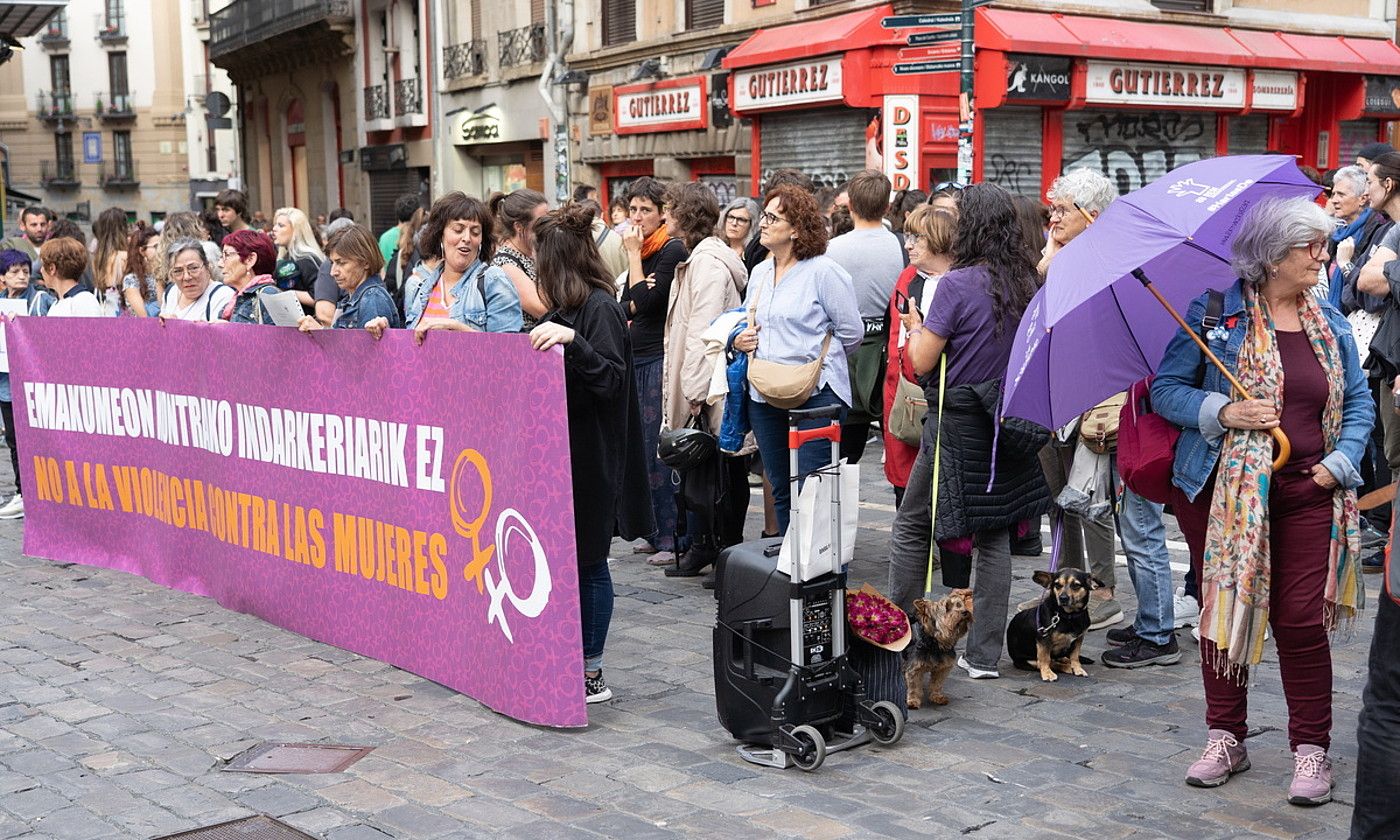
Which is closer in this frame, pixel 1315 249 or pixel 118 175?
pixel 1315 249

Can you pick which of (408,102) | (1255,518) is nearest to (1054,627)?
(1255,518)

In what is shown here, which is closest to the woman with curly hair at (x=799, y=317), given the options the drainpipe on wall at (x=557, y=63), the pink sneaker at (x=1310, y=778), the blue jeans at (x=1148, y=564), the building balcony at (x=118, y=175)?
the blue jeans at (x=1148, y=564)

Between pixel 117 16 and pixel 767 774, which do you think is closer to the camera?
pixel 767 774

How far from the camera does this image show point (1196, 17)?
20.1 metres

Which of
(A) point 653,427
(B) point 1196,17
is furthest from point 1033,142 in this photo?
(A) point 653,427

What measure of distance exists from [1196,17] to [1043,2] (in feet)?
9.31

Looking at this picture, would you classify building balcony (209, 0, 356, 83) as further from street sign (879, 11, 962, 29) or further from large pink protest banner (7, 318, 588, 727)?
large pink protest banner (7, 318, 588, 727)

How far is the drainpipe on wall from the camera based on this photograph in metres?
25.8

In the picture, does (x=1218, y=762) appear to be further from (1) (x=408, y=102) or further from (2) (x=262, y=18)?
(2) (x=262, y=18)

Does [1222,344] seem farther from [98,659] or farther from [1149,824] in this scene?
[98,659]

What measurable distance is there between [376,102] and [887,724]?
103 feet

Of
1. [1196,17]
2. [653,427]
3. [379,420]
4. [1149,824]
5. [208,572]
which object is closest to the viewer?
[1149,824]

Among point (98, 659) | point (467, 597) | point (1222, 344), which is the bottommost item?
point (98, 659)

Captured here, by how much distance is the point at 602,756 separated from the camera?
5.34 meters
